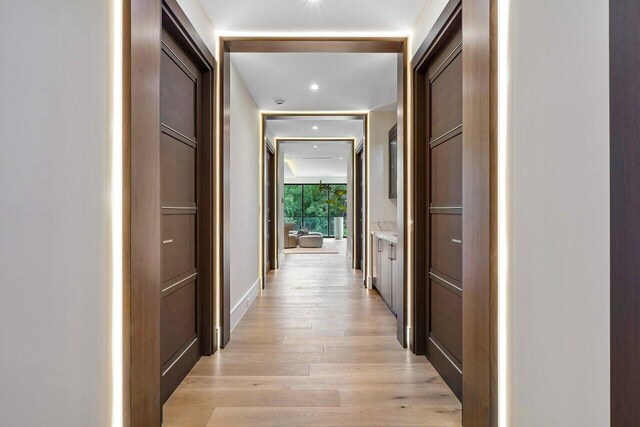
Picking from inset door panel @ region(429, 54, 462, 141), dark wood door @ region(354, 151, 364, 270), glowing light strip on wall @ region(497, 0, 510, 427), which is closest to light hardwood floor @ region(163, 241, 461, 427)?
glowing light strip on wall @ region(497, 0, 510, 427)

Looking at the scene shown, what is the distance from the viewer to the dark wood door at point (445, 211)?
2209 mm

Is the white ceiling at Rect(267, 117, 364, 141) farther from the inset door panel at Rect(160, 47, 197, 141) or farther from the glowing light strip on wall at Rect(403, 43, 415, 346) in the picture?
the inset door panel at Rect(160, 47, 197, 141)

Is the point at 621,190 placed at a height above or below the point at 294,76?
below

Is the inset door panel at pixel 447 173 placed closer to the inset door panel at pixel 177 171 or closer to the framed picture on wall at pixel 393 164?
the inset door panel at pixel 177 171

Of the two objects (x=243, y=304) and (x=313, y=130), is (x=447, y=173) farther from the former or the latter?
(x=313, y=130)

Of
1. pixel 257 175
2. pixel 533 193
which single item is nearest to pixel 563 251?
pixel 533 193

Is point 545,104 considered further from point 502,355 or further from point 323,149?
point 323,149

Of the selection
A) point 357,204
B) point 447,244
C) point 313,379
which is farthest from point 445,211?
point 357,204

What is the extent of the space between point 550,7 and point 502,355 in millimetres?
1254

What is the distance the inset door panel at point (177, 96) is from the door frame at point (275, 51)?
0.96 ft

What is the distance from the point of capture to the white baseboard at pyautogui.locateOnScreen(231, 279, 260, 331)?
3.50 metres

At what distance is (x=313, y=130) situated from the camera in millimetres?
6664

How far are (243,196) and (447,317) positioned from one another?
2466 mm

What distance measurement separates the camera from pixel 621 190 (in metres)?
0.94
